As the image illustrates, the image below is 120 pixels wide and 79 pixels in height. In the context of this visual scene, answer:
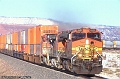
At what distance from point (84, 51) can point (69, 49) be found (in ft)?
4.83

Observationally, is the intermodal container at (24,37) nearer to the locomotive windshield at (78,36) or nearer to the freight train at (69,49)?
the freight train at (69,49)

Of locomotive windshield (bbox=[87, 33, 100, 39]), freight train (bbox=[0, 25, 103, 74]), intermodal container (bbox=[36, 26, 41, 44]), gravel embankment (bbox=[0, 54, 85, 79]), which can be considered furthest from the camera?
intermodal container (bbox=[36, 26, 41, 44])

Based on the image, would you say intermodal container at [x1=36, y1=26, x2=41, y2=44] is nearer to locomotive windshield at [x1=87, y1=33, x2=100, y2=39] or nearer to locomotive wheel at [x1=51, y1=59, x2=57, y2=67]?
locomotive wheel at [x1=51, y1=59, x2=57, y2=67]

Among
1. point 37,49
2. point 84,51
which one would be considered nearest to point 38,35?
point 37,49

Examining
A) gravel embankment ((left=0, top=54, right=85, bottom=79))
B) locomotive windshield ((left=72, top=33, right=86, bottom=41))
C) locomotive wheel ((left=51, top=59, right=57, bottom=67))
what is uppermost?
locomotive windshield ((left=72, top=33, right=86, bottom=41))

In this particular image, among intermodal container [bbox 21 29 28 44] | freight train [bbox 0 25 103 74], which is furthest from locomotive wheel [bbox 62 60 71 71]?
intermodal container [bbox 21 29 28 44]

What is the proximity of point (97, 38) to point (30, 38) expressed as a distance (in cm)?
1523

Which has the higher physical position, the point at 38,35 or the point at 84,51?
the point at 38,35

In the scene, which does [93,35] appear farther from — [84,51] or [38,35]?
[38,35]

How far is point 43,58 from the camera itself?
30.5 meters

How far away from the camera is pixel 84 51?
2166 cm

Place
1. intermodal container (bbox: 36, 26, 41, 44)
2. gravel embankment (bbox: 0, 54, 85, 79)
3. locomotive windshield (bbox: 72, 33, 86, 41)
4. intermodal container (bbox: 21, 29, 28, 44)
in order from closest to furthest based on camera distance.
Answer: gravel embankment (bbox: 0, 54, 85, 79) < locomotive windshield (bbox: 72, 33, 86, 41) < intermodal container (bbox: 36, 26, 41, 44) < intermodal container (bbox: 21, 29, 28, 44)

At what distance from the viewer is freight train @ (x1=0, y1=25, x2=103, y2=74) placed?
2141 cm

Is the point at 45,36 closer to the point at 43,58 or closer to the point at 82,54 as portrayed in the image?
the point at 43,58
